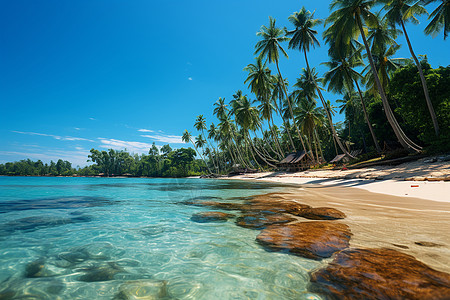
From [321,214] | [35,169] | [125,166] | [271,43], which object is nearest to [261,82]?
[271,43]

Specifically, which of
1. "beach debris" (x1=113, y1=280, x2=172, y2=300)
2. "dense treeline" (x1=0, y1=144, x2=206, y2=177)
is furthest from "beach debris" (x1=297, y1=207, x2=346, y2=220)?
"dense treeline" (x1=0, y1=144, x2=206, y2=177)

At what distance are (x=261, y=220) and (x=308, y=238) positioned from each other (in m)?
1.46

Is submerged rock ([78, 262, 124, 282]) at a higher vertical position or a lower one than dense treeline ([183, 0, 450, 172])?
lower

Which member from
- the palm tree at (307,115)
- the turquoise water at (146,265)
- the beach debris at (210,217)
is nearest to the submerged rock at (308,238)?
the turquoise water at (146,265)

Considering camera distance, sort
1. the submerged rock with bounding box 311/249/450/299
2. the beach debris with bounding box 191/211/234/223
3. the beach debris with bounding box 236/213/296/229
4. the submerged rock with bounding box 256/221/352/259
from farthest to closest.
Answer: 1. the beach debris with bounding box 191/211/234/223
2. the beach debris with bounding box 236/213/296/229
3. the submerged rock with bounding box 256/221/352/259
4. the submerged rock with bounding box 311/249/450/299

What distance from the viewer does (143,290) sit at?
185 cm

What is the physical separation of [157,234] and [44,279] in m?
1.68

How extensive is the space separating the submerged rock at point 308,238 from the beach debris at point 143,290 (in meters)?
1.45

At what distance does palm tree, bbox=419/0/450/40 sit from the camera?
15.6 m

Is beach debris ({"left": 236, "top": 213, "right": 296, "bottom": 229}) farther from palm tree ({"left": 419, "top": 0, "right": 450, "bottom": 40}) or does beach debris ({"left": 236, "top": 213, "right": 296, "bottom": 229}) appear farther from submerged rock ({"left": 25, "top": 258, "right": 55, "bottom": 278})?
palm tree ({"left": 419, "top": 0, "right": 450, "bottom": 40})

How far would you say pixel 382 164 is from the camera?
55.6 feet

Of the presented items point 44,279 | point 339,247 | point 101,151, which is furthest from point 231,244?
point 101,151

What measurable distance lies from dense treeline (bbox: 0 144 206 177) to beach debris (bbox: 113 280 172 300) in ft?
219

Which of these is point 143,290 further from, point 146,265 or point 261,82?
point 261,82
